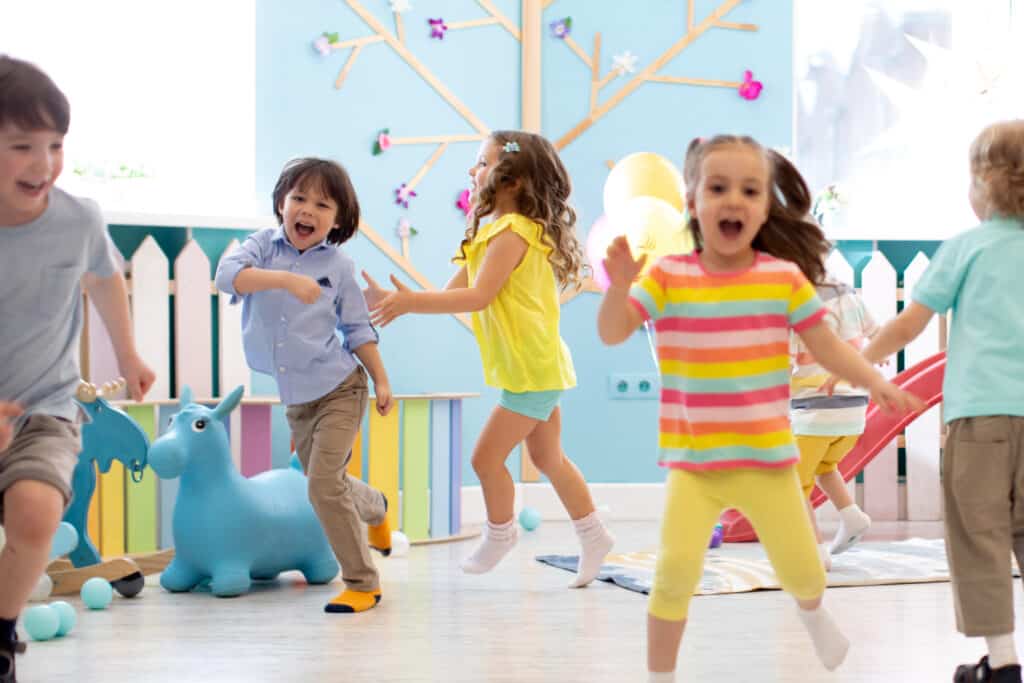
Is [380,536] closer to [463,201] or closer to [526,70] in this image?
[463,201]

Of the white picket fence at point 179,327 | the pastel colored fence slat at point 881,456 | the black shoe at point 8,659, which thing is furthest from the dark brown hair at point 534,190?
the pastel colored fence slat at point 881,456

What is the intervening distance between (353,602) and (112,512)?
1.17 metres

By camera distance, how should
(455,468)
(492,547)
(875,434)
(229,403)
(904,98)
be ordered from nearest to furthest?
(492,547) < (229,403) < (875,434) < (455,468) < (904,98)

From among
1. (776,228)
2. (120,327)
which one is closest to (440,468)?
(120,327)

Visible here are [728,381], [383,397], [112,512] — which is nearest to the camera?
[728,381]

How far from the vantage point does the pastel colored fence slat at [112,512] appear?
13.0ft

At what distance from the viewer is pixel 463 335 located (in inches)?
196

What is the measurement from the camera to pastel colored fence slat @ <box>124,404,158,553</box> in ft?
Result: 13.3

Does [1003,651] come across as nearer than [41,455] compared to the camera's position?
No

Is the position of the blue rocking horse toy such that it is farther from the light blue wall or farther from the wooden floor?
the light blue wall

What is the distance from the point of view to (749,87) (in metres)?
5.14

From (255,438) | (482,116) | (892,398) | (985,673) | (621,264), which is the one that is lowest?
(985,673)

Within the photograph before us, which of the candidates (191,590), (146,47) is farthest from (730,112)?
(191,590)

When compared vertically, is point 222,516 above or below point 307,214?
below
